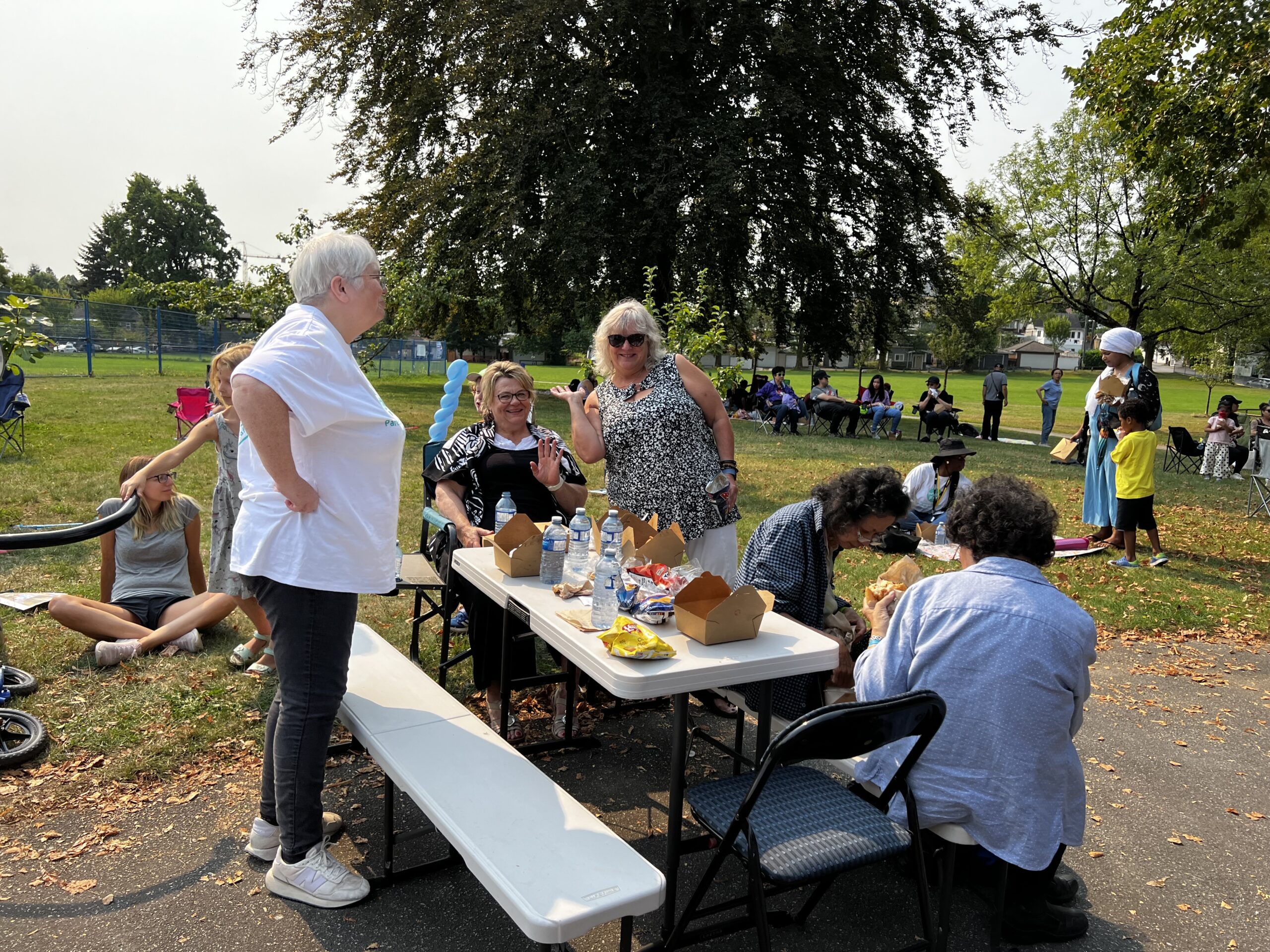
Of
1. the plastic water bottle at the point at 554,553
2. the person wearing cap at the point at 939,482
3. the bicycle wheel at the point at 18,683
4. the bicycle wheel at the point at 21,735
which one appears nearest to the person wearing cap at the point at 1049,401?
the person wearing cap at the point at 939,482

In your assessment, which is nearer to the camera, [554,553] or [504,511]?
[554,553]

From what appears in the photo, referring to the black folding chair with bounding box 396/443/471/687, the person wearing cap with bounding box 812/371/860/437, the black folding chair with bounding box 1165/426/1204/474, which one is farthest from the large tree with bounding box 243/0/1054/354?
the black folding chair with bounding box 396/443/471/687

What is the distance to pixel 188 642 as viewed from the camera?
4.24 metres

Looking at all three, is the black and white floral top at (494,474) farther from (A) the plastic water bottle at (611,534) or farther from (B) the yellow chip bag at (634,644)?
(B) the yellow chip bag at (634,644)

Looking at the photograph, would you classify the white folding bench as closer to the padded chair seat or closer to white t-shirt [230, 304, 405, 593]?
the padded chair seat

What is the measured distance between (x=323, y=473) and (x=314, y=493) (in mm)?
64

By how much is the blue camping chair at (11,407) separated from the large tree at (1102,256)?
1957 cm

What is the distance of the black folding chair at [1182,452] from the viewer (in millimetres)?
14102

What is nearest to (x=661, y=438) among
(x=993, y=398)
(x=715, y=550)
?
(x=715, y=550)

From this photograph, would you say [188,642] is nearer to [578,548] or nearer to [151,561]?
[151,561]

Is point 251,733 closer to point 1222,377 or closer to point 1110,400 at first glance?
point 1110,400

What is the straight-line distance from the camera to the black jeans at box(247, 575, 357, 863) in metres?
2.24

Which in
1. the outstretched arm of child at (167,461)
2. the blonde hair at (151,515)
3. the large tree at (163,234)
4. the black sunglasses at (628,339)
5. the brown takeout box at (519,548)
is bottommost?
the blonde hair at (151,515)

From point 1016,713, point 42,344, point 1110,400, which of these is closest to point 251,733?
point 1016,713
